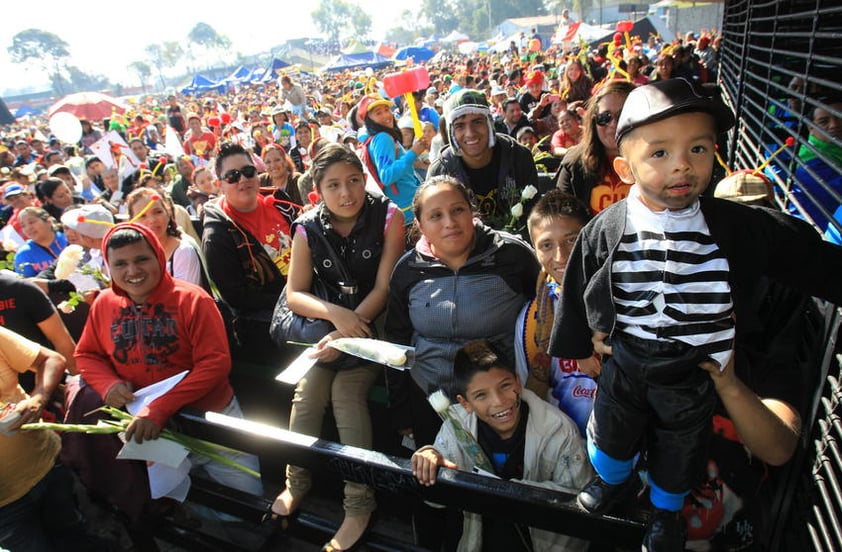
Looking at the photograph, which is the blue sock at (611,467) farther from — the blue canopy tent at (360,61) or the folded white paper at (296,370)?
the blue canopy tent at (360,61)

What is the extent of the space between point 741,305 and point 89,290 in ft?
12.1

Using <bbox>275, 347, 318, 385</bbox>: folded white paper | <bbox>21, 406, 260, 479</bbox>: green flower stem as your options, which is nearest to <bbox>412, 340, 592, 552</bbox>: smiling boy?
<bbox>275, 347, 318, 385</bbox>: folded white paper

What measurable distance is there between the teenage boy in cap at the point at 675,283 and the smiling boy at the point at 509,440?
415 millimetres

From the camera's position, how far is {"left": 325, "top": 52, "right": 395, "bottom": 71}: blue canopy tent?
3419cm

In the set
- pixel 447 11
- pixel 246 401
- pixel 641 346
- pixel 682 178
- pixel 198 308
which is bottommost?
pixel 246 401

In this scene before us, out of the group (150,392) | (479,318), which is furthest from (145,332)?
(479,318)

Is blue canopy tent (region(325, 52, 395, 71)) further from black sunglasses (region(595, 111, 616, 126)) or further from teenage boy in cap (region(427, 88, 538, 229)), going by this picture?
black sunglasses (region(595, 111, 616, 126))

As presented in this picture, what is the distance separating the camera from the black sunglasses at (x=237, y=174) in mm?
3381

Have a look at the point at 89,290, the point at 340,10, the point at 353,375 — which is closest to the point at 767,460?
the point at 353,375

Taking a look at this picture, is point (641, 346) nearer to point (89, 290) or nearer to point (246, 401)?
point (246, 401)

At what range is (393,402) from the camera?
2.51 metres

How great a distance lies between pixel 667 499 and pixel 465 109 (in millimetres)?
2649

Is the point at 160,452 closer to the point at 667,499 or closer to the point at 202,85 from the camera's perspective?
the point at 667,499

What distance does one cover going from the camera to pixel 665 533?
4.44 ft
